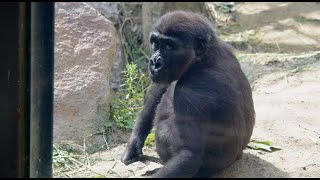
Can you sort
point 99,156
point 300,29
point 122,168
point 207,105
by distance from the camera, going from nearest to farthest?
1. point 207,105
2. point 122,168
3. point 99,156
4. point 300,29

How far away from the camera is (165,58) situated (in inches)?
153

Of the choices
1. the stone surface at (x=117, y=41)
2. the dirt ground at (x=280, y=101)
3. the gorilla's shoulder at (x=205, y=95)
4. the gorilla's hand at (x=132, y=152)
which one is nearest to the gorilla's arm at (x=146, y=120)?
the gorilla's hand at (x=132, y=152)

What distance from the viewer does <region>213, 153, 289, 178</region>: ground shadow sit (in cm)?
356

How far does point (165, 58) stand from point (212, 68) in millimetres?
323

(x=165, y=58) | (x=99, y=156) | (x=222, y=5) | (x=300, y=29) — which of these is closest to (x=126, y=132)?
(x=99, y=156)

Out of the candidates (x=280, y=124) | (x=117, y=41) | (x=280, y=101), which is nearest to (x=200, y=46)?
(x=280, y=124)

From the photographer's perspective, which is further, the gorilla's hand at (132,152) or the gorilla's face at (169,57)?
the gorilla's hand at (132,152)

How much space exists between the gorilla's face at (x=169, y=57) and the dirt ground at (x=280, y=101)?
633 mm

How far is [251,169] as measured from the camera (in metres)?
3.99

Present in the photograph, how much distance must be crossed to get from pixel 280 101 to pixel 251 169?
1462 millimetres

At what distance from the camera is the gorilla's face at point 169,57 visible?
3.85 m

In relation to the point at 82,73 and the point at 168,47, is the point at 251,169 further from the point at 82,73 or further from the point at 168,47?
the point at 82,73

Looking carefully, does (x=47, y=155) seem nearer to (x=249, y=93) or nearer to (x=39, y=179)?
(x=39, y=179)

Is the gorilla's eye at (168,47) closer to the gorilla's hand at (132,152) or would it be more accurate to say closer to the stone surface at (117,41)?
the gorilla's hand at (132,152)
